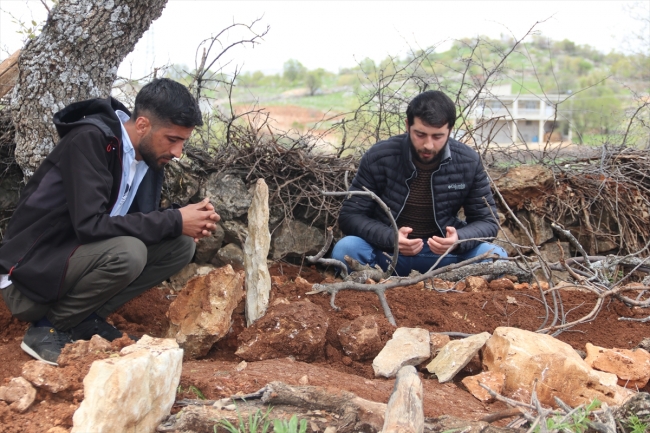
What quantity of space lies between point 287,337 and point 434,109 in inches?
73.6

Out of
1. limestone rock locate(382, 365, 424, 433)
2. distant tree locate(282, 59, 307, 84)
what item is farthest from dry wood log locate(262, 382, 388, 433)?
distant tree locate(282, 59, 307, 84)

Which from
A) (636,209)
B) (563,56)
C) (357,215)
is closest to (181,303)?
(357,215)

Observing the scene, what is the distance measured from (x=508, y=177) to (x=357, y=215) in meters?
1.75

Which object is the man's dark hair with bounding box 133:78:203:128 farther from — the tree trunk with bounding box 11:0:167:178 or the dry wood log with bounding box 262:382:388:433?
the dry wood log with bounding box 262:382:388:433

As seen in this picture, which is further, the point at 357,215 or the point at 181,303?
the point at 357,215

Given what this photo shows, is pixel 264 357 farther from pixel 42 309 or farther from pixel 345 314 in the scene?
pixel 42 309

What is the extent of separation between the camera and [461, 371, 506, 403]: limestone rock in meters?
2.67

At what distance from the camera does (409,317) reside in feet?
11.4

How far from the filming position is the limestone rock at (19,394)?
222 cm

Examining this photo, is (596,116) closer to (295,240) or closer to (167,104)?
(295,240)

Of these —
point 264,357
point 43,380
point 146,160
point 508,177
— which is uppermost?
point 146,160

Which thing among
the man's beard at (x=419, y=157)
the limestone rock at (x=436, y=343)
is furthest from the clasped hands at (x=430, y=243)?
the limestone rock at (x=436, y=343)

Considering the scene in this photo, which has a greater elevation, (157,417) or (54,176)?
(54,176)

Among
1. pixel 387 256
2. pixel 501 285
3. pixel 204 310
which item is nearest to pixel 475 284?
pixel 501 285
